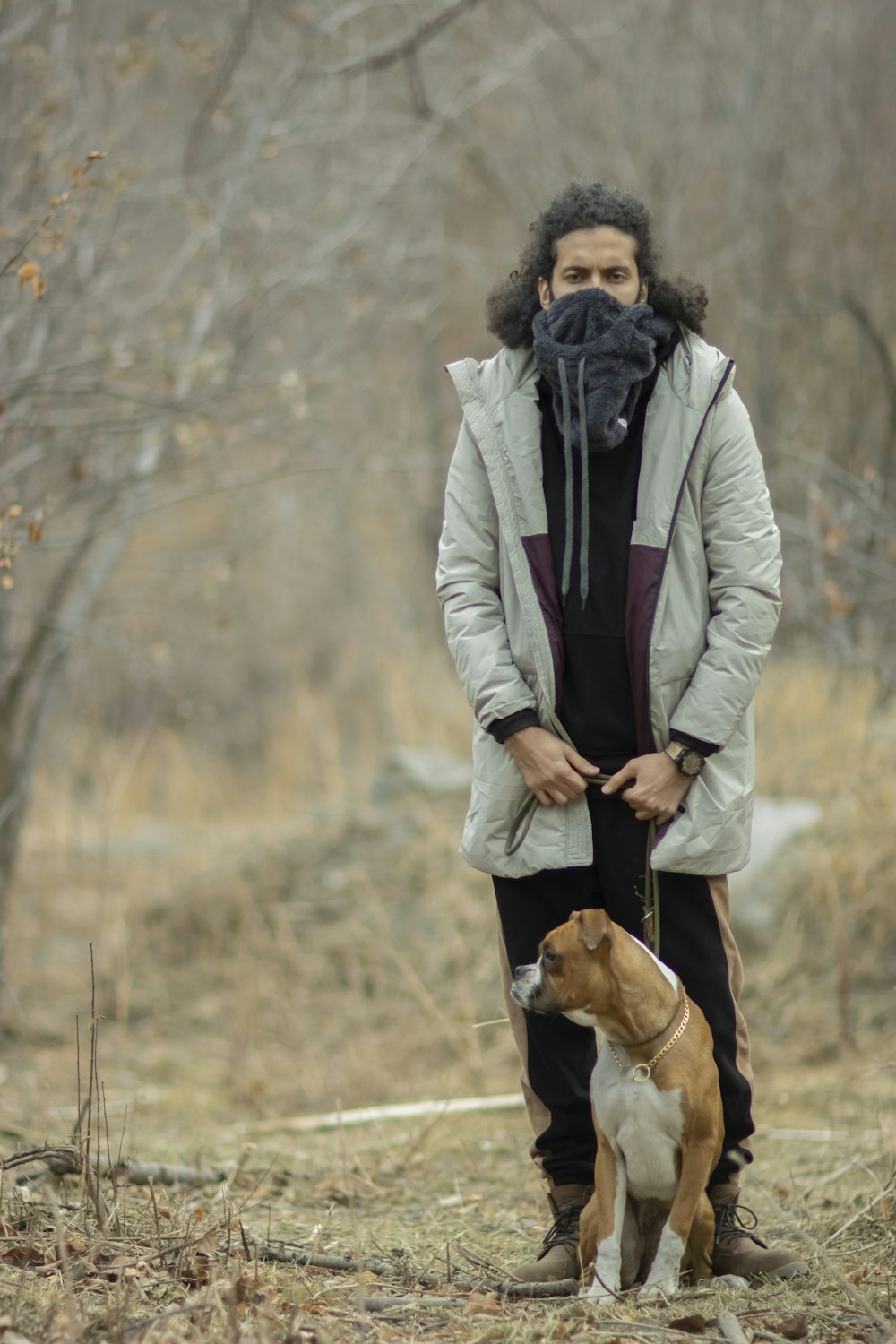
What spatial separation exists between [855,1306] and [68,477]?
16.0 feet

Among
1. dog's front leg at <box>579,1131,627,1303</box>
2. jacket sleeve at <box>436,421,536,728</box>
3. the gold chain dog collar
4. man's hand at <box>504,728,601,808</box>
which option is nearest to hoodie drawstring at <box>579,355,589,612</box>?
jacket sleeve at <box>436,421,536,728</box>

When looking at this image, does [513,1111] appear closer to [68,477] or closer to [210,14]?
[68,477]

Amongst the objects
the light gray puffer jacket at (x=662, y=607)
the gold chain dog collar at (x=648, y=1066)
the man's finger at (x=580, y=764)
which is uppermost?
the light gray puffer jacket at (x=662, y=607)

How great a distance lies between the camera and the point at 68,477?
653 cm

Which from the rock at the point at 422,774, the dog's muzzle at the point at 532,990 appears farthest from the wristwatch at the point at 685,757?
the rock at the point at 422,774

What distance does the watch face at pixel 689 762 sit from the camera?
3182mm

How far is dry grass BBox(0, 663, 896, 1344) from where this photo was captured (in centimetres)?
305

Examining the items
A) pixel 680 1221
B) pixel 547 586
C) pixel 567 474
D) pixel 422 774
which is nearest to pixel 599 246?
pixel 567 474

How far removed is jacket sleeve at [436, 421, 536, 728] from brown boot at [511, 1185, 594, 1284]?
116 centimetres

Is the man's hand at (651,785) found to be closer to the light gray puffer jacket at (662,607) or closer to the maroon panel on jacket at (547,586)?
the light gray puffer jacket at (662,607)

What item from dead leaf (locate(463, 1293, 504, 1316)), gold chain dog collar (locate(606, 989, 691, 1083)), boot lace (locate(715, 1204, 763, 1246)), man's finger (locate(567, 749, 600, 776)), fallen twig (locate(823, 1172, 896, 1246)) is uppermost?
man's finger (locate(567, 749, 600, 776))

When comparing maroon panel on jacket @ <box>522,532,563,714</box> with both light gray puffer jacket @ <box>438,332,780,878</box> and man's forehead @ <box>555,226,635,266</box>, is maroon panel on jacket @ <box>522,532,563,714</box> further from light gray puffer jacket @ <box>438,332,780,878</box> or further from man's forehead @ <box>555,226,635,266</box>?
man's forehead @ <box>555,226,635,266</box>

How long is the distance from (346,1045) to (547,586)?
4.42 meters

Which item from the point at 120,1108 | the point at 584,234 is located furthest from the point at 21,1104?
the point at 584,234
